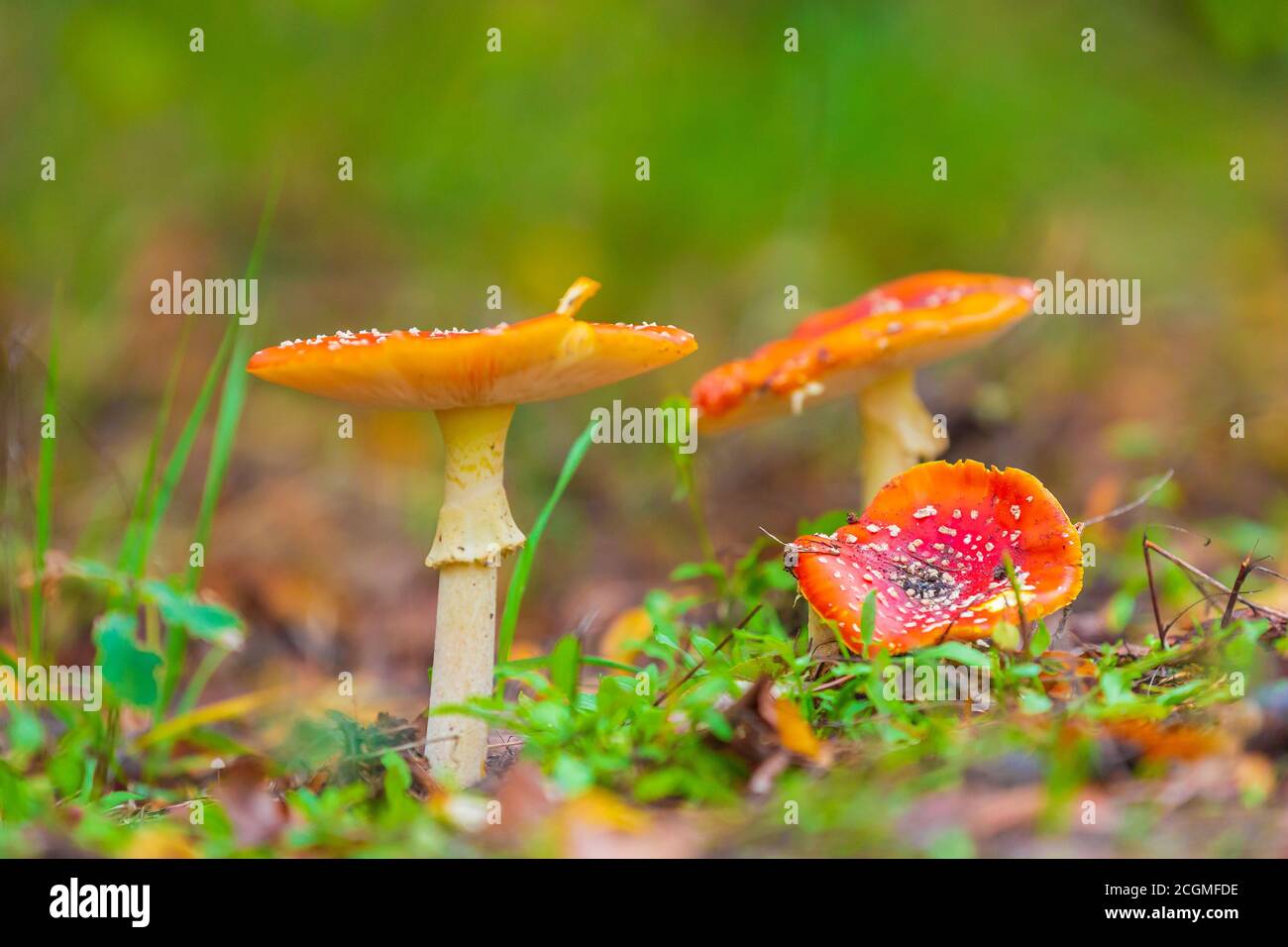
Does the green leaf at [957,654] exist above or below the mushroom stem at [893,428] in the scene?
below

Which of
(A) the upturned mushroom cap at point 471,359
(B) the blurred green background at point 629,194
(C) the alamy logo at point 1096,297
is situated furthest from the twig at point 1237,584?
(B) the blurred green background at point 629,194

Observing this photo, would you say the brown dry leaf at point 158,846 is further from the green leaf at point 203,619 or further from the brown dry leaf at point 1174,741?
the brown dry leaf at point 1174,741

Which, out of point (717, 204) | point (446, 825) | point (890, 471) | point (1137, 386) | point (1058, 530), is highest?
point (717, 204)

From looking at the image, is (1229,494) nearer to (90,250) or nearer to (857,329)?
(857,329)

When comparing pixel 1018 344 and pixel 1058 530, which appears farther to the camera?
pixel 1018 344

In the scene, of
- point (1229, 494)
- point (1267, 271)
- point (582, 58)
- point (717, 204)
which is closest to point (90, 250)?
point (582, 58)
